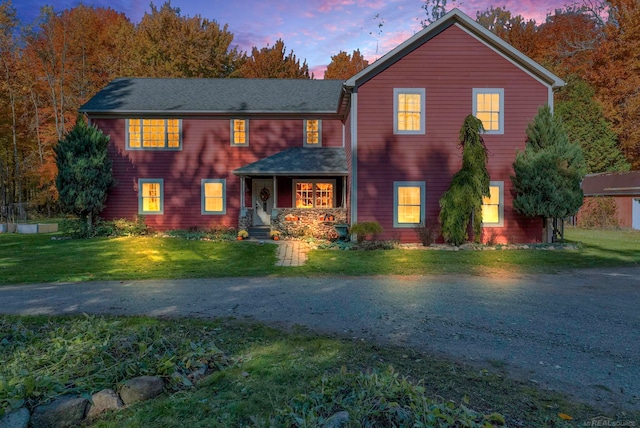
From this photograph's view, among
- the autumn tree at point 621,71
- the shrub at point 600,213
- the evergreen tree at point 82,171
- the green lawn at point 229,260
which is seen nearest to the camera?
the green lawn at point 229,260

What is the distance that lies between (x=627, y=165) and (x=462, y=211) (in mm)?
28587

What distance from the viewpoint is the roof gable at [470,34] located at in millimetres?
14602

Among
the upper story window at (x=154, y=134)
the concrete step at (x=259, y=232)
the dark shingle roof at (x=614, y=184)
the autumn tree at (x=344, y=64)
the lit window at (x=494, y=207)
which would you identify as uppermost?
the autumn tree at (x=344, y=64)

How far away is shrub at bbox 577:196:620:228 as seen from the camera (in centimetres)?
2572

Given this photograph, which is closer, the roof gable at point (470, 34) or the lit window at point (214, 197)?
the roof gable at point (470, 34)

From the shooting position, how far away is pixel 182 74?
33.7 m

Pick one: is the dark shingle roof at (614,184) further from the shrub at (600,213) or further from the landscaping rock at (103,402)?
the landscaping rock at (103,402)

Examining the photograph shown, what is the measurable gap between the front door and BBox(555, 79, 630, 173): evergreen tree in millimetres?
26584

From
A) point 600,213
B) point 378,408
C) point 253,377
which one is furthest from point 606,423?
point 600,213

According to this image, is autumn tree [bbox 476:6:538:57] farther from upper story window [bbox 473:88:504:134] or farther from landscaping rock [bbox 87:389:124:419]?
landscaping rock [bbox 87:389:124:419]

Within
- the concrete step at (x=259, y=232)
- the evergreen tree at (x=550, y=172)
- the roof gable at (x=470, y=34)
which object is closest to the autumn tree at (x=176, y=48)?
the concrete step at (x=259, y=232)

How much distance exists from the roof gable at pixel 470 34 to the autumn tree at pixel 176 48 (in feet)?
77.7

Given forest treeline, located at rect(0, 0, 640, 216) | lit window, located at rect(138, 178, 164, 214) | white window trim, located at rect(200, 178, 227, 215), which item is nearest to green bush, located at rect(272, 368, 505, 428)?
white window trim, located at rect(200, 178, 227, 215)

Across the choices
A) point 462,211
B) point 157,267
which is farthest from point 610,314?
point 157,267
